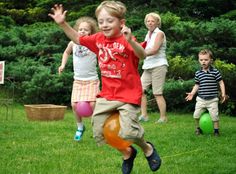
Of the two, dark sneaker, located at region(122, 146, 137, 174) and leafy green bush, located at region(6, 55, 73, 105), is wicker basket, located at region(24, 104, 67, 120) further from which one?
dark sneaker, located at region(122, 146, 137, 174)

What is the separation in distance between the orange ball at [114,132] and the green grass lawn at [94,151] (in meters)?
0.49

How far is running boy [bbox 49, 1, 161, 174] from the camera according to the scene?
16.5ft

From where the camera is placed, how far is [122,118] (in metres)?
5.10

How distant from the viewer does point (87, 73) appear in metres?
7.67

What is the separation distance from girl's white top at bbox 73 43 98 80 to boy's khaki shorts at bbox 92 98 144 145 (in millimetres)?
2395

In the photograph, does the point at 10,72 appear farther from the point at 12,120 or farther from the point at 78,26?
the point at 78,26

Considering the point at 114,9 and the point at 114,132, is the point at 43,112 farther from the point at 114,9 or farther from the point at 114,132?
the point at 114,9

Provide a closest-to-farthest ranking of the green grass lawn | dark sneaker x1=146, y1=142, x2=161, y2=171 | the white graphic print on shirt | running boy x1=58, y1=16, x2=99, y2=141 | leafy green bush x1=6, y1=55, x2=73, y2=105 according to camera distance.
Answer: the white graphic print on shirt < dark sneaker x1=146, y1=142, x2=161, y2=171 < the green grass lawn < running boy x1=58, y1=16, x2=99, y2=141 < leafy green bush x1=6, y1=55, x2=73, y2=105

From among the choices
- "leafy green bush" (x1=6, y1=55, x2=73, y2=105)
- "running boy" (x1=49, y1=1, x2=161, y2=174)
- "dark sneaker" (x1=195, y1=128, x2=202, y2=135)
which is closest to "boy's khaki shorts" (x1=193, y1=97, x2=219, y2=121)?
"dark sneaker" (x1=195, y1=128, x2=202, y2=135)

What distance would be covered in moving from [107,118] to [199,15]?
13713 mm

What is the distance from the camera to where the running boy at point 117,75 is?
16.5ft

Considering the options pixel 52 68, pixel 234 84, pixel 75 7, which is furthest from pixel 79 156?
pixel 75 7

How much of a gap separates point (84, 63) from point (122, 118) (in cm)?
269

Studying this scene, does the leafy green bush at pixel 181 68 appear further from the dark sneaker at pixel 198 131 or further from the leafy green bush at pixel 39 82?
the dark sneaker at pixel 198 131
